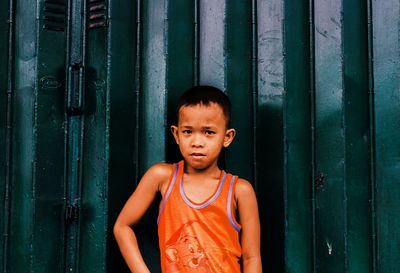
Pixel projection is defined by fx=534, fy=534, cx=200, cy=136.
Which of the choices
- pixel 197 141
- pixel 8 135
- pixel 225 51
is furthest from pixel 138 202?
pixel 225 51

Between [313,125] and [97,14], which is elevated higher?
[97,14]

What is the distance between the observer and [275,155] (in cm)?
275

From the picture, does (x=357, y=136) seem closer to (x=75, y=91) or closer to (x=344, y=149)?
(x=344, y=149)

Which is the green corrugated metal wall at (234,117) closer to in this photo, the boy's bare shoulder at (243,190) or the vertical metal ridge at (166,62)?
the vertical metal ridge at (166,62)

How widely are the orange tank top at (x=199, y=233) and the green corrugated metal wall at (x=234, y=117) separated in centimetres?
25

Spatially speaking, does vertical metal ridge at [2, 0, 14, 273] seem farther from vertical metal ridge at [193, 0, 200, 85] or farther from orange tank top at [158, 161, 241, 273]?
vertical metal ridge at [193, 0, 200, 85]

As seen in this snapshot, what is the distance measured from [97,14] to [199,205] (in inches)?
45.7

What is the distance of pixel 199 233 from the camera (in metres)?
2.49

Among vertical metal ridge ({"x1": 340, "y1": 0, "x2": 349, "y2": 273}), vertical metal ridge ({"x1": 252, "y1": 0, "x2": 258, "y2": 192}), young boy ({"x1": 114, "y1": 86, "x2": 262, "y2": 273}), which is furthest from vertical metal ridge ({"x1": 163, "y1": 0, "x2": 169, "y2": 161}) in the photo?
vertical metal ridge ({"x1": 340, "y1": 0, "x2": 349, "y2": 273})

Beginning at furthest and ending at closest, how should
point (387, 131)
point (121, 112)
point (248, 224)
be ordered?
1. point (121, 112)
2. point (387, 131)
3. point (248, 224)

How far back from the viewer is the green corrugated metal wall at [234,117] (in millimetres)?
2693

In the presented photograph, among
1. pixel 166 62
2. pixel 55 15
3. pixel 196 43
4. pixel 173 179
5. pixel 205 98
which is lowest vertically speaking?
pixel 173 179

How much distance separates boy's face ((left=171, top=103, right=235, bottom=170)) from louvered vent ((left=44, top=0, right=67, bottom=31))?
87cm

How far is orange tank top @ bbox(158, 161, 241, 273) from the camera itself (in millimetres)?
2469
